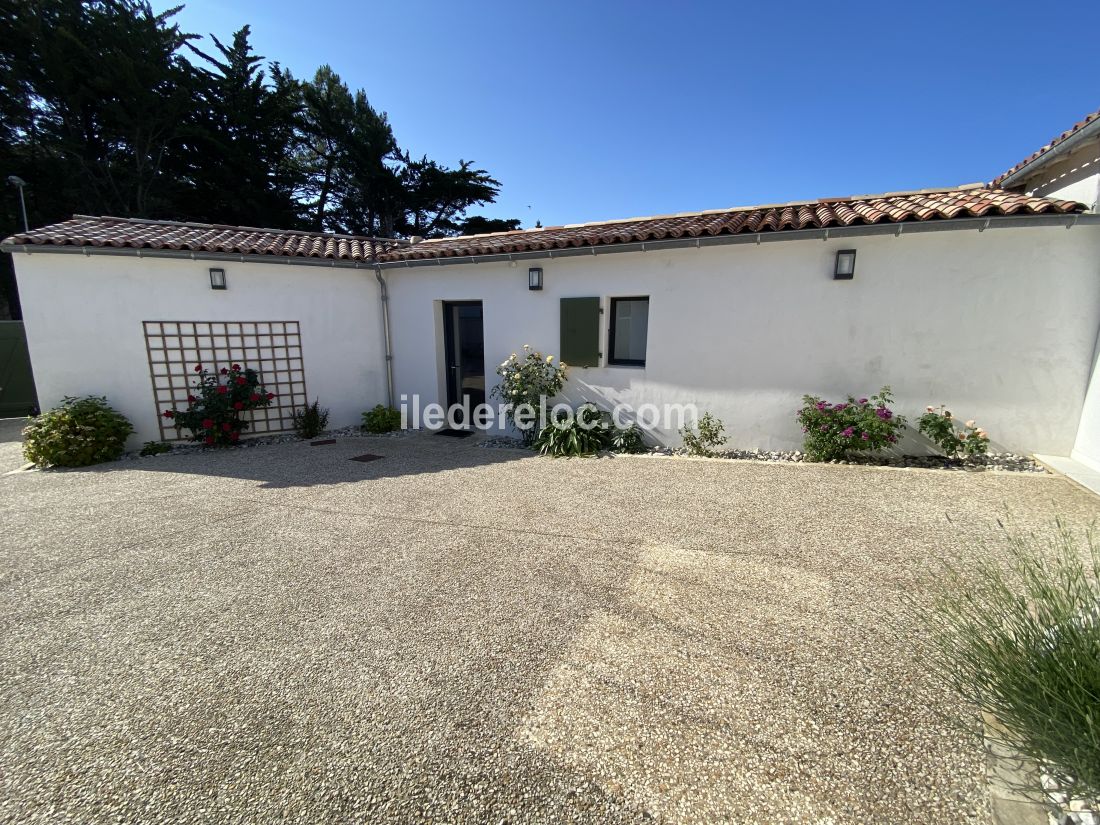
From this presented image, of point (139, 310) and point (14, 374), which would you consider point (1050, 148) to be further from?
point (14, 374)

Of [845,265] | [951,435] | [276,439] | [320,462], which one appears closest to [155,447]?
[276,439]

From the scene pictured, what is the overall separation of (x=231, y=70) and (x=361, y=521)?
25.8 metres

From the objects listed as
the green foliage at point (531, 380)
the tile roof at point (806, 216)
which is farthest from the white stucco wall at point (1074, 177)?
the green foliage at point (531, 380)

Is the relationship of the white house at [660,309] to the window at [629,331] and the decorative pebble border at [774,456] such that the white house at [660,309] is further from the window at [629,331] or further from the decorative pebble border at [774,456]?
the decorative pebble border at [774,456]

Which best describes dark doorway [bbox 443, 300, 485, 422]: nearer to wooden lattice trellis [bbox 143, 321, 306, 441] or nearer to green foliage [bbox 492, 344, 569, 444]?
green foliage [bbox 492, 344, 569, 444]

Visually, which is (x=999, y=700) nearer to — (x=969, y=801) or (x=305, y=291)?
(x=969, y=801)

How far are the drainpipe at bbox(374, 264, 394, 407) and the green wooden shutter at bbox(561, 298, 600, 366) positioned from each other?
4.08 m

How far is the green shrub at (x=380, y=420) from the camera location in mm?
8898

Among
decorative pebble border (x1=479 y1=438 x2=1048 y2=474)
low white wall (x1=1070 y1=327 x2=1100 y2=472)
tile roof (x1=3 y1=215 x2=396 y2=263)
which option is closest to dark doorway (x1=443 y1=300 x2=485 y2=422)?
tile roof (x1=3 y1=215 x2=396 y2=263)

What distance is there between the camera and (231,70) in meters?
20.0

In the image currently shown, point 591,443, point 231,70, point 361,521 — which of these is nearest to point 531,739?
point 361,521

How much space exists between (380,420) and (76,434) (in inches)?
172

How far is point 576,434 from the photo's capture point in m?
7.20

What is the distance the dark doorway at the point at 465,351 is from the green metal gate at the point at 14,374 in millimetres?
9839
